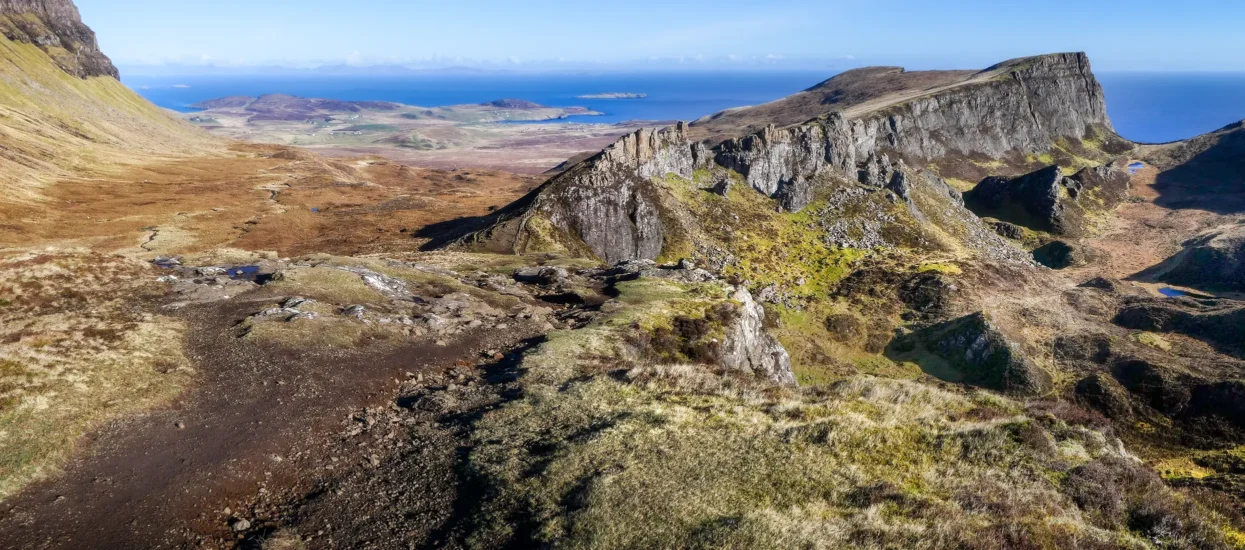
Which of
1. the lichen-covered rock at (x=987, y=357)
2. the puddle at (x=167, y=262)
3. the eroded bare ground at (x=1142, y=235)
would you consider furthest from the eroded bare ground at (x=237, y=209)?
the eroded bare ground at (x=1142, y=235)

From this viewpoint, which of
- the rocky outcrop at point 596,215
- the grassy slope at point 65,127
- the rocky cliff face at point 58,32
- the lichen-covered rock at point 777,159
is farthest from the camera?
the rocky cliff face at point 58,32

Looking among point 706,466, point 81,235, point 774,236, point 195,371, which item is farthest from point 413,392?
point 81,235

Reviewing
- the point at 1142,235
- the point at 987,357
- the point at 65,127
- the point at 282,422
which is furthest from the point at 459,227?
the point at 1142,235

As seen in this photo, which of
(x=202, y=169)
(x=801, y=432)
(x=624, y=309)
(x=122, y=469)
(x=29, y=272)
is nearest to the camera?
(x=122, y=469)

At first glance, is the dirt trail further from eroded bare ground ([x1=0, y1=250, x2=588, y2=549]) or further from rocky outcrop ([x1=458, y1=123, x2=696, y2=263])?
rocky outcrop ([x1=458, y1=123, x2=696, y2=263])

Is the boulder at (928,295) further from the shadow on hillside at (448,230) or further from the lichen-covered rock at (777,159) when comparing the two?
the shadow on hillside at (448,230)

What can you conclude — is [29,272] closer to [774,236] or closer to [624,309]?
[624,309]

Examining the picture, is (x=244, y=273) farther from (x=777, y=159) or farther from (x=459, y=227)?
(x=777, y=159)
